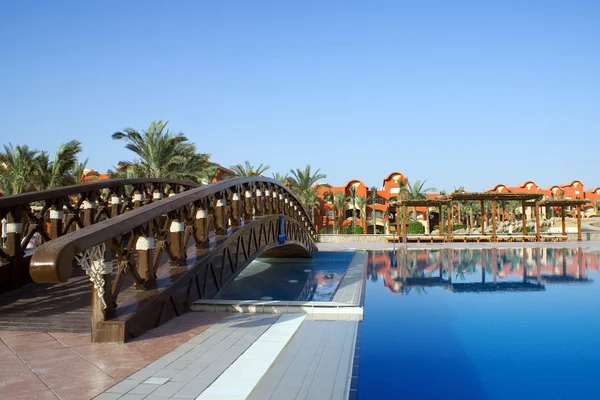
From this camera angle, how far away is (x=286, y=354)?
21.2ft

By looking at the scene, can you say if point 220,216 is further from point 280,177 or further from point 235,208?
point 280,177

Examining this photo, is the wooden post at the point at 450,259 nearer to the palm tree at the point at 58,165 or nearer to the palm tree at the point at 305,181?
the palm tree at the point at 305,181

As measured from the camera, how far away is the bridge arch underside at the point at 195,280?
6965 millimetres

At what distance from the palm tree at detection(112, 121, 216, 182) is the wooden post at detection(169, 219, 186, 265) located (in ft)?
50.5

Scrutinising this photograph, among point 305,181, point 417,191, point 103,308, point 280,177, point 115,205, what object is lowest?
point 103,308

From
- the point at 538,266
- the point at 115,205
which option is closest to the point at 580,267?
the point at 538,266

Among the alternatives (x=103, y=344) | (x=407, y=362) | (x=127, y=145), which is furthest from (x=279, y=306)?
(x=127, y=145)

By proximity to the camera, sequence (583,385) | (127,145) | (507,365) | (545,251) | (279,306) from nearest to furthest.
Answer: (583,385) → (507,365) → (279,306) → (127,145) → (545,251)

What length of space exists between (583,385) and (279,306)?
4.92 meters

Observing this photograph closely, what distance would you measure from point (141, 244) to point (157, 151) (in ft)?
54.9

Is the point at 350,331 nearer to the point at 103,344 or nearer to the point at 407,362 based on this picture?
the point at 407,362

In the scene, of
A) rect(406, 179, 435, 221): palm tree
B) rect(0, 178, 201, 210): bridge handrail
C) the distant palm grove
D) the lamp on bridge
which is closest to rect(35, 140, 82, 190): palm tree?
the distant palm grove

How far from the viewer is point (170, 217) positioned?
9242mm

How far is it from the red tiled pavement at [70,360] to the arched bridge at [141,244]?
13.7 inches
